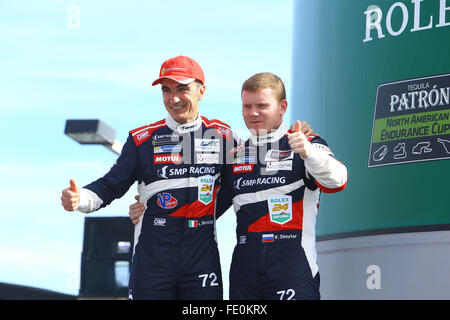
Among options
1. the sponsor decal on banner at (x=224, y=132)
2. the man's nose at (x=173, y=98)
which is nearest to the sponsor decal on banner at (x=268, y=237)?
the sponsor decal on banner at (x=224, y=132)

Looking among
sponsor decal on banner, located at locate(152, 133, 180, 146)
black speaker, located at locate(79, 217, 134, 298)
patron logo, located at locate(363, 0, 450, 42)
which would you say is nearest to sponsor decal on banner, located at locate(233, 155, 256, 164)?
sponsor decal on banner, located at locate(152, 133, 180, 146)

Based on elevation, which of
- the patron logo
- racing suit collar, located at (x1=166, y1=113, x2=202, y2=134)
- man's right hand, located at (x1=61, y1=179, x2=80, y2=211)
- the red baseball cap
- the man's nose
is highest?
the patron logo

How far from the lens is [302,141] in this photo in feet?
13.1

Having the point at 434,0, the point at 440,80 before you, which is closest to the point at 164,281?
the point at 440,80

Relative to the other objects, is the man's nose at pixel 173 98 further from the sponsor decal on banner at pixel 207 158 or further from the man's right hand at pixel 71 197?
the man's right hand at pixel 71 197

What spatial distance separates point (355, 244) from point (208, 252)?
5.58 ft

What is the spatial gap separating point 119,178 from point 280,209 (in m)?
1.08

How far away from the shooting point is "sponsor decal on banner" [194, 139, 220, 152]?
459 centimetres

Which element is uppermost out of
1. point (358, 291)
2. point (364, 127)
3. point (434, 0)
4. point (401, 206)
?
point (434, 0)

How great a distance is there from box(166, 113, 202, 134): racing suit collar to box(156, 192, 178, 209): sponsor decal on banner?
46 cm

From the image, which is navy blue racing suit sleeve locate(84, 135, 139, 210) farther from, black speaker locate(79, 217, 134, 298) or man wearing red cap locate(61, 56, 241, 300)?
black speaker locate(79, 217, 134, 298)

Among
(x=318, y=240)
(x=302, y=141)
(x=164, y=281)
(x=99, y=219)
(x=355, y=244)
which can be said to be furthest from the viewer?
(x=99, y=219)

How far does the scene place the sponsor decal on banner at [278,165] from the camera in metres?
4.45
